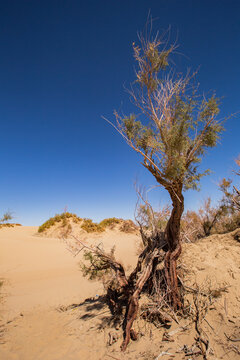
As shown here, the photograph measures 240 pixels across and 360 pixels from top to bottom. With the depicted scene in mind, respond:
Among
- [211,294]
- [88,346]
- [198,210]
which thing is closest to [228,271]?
[211,294]

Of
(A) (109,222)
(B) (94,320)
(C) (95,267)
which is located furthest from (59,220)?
(B) (94,320)

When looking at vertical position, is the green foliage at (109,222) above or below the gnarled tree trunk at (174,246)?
above

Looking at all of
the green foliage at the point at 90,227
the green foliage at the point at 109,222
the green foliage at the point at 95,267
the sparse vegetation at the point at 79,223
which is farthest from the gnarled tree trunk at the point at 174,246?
the green foliage at the point at 109,222

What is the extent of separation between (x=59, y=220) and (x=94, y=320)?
17660mm

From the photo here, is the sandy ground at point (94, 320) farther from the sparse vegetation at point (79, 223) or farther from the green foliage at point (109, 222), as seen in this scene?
the green foliage at point (109, 222)

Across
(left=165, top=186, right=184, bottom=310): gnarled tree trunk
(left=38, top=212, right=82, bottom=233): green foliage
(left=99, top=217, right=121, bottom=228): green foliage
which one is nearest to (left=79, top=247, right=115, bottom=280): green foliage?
(left=165, top=186, right=184, bottom=310): gnarled tree trunk

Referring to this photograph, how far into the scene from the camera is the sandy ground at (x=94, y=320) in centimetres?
325

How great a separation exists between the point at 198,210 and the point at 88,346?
10.7 m

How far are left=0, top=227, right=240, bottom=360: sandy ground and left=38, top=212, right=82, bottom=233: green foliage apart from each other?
11.2 m

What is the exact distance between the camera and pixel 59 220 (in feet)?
68.3

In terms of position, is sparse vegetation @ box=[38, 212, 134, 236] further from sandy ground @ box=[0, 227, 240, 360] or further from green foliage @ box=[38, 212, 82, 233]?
sandy ground @ box=[0, 227, 240, 360]

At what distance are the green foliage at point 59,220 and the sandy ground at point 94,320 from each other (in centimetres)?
1118

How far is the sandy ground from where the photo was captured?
128 inches

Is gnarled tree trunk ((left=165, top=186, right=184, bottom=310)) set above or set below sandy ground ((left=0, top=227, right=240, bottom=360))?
above
